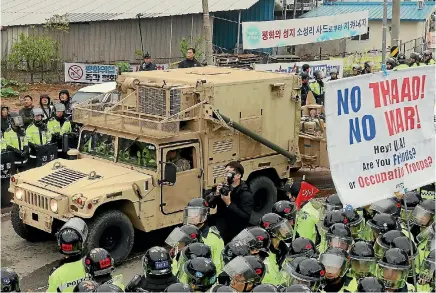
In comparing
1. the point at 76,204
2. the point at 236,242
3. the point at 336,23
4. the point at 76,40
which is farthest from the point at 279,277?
the point at 76,40

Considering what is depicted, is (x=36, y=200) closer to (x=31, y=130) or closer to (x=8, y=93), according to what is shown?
(x=31, y=130)

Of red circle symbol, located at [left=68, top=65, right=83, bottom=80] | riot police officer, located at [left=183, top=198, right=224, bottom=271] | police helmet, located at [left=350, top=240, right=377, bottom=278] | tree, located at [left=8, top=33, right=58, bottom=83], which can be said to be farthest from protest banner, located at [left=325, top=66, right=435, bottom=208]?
tree, located at [left=8, top=33, right=58, bottom=83]

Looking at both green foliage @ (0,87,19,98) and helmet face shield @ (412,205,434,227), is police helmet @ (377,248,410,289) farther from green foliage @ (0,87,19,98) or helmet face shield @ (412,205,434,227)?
green foliage @ (0,87,19,98)

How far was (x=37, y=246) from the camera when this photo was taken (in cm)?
1109

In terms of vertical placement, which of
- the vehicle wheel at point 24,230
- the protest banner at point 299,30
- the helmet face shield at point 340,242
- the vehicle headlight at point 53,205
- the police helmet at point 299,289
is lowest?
the vehicle wheel at point 24,230

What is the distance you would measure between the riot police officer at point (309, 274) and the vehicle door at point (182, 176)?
4.59 meters

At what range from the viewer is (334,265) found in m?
6.28

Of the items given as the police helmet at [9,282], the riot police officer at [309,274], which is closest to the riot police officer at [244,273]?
the riot police officer at [309,274]

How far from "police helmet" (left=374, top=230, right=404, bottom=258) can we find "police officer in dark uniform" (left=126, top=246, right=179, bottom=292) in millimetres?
1991

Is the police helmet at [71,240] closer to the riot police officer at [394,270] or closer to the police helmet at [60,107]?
the riot police officer at [394,270]

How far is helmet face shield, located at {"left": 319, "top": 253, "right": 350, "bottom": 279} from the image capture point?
20.5 ft

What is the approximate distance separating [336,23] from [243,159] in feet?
45.7

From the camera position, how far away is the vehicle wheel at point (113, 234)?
32.4 feet

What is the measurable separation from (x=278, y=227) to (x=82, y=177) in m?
3.82
